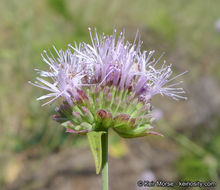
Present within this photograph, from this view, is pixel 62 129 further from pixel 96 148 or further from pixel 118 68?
pixel 96 148

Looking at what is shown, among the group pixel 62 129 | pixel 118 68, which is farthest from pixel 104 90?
pixel 62 129

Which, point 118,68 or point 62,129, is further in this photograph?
point 62,129

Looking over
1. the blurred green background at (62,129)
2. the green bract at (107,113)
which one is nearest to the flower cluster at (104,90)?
the green bract at (107,113)

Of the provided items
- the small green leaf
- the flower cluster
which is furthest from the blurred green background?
the small green leaf

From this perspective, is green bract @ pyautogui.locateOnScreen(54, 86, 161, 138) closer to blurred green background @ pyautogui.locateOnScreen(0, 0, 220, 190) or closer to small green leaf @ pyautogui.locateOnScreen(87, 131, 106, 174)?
small green leaf @ pyautogui.locateOnScreen(87, 131, 106, 174)

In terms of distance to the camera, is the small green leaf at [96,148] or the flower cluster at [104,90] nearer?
the small green leaf at [96,148]

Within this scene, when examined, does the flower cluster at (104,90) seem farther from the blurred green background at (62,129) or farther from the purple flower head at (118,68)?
the blurred green background at (62,129)
